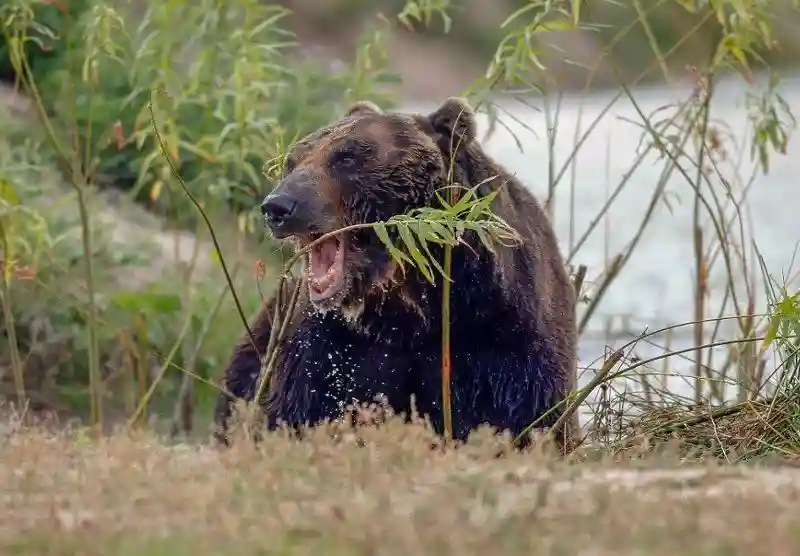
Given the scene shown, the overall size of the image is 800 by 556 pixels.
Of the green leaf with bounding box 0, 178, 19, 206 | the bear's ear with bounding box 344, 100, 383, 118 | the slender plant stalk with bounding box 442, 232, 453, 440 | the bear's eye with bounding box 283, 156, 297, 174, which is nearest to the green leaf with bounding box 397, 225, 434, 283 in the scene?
the slender plant stalk with bounding box 442, 232, 453, 440

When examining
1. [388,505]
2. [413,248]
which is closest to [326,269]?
[413,248]

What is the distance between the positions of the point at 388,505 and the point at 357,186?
2149 millimetres

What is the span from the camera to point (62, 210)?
854 centimetres

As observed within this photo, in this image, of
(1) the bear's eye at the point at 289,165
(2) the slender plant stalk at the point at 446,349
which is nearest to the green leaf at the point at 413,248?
(2) the slender plant stalk at the point at 446,349

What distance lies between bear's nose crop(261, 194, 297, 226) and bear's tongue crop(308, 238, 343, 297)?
0.75ft

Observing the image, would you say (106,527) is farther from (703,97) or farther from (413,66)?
(413,66)

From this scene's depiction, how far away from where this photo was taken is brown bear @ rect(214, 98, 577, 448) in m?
4.48

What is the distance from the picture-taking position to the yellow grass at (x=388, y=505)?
7.54 ft

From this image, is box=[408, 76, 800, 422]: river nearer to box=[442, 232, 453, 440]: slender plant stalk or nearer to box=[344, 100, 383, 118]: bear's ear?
box=[344, 100, 383, 118]: bear's ear

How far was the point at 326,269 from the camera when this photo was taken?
4516 millimetres

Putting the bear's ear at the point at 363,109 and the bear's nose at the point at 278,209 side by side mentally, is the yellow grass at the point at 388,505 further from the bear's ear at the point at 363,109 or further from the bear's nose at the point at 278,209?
the bear's ear at the point at 363,109

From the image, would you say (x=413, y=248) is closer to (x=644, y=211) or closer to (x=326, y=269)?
(x=326, y=269)

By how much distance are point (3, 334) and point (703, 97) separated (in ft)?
13.1

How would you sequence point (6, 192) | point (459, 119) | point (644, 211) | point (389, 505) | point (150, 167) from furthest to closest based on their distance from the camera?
1. point (644, 211)
2. point (150, 167)
3. point (6, 192)
4. point (459, 119)
5. point (389, 505)
